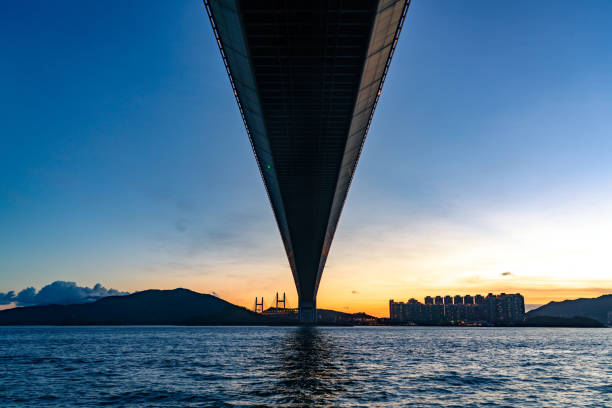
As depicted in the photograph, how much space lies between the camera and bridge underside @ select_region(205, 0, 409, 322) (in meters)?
18.5

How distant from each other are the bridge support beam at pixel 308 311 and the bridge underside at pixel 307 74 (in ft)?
252

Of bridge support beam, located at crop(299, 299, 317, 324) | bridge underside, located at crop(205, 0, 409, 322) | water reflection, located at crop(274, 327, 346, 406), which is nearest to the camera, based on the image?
water reflection, located at crop(274, 327, 346, 406)

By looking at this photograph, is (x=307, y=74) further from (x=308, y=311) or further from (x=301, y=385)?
(x=308, y=311)

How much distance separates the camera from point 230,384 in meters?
19.4

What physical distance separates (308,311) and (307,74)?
327 feet

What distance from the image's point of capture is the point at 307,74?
23.3 metres

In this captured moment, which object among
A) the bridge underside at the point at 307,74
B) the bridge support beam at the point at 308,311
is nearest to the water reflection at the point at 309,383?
the bridge underside at the point at 307,74

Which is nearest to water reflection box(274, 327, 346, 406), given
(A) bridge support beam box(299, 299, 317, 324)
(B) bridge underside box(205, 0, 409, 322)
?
(B) bridge underside box(205, 0, 409, 322)

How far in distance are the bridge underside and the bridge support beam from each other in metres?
76.9

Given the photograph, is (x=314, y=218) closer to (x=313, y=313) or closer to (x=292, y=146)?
(x=292, y=146)

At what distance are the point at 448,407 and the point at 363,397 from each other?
9.78ft

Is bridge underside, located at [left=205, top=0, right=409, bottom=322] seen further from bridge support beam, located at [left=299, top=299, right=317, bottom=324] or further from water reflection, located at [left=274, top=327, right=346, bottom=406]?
bridge support beam, located at [left=299, top=299, right=317, bottom=324]

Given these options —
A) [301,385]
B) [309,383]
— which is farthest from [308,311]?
[301,385]

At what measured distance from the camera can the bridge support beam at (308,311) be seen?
371 feet
